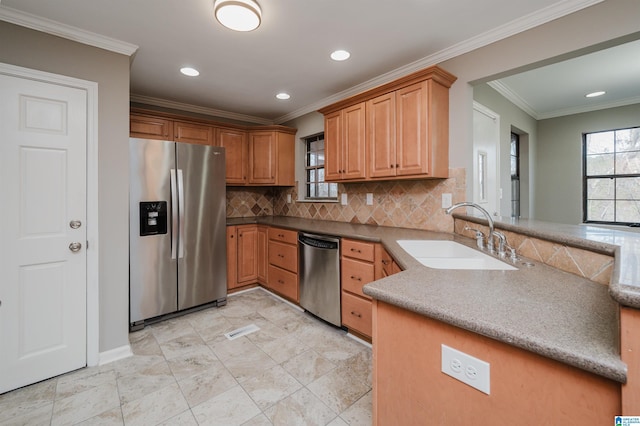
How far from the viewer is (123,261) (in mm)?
2240

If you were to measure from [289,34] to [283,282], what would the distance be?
249cm

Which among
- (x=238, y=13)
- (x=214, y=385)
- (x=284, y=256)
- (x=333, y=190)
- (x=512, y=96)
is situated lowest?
(x=214, y=385)

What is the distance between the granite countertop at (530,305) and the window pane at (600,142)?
4280mm

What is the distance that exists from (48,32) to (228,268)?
2.61 metres

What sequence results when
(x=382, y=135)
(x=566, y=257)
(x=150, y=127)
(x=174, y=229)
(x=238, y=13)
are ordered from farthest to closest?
(x=150, y=127)
(x=174, y=229)
(x=382, y=135)
(x=238, y=13)
(x=566, y=257)

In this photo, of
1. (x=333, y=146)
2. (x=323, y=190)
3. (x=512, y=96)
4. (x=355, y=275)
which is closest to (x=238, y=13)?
(x=333, y=146)

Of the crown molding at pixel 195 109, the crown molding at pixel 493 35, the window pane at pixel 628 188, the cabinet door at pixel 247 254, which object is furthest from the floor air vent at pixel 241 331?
the window pane at pixel 628 188

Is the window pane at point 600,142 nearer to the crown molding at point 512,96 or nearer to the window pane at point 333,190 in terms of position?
the crown molding at point 512,96

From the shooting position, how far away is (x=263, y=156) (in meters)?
4.02

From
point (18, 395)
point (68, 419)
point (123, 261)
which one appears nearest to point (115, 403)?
point (68, 419)

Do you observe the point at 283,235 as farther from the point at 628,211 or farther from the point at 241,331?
the point at 628,211

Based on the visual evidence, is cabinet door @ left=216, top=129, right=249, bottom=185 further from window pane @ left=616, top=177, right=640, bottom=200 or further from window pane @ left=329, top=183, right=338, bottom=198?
window pane @ left=616, top=177, right=640, bottom=200

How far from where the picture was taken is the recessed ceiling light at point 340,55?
2.41 metres

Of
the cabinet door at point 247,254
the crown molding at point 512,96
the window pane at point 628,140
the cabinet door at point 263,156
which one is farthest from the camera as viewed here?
the cabinet door at point 263,156
